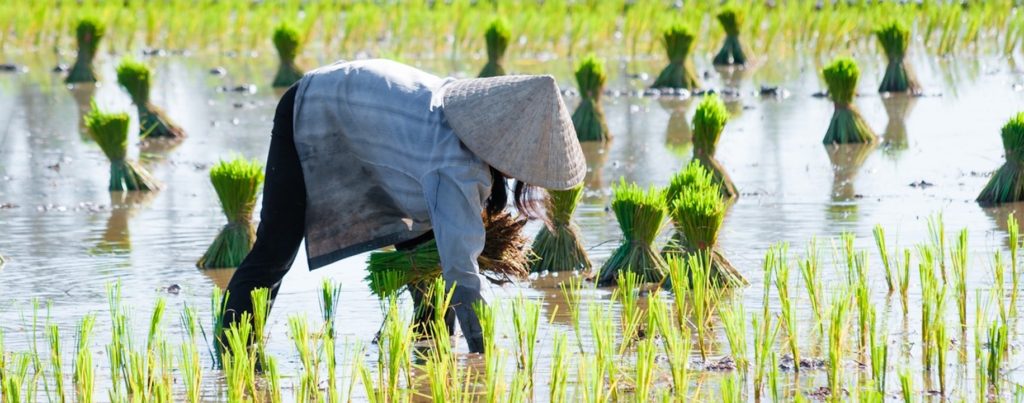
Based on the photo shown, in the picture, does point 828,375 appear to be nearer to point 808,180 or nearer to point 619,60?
point 808,180

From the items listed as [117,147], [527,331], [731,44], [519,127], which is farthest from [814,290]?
[731,44]

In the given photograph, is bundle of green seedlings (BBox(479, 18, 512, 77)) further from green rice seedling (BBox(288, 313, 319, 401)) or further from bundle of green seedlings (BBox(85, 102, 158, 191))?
green rice seedling (BBox(288, 313, 319, 401))

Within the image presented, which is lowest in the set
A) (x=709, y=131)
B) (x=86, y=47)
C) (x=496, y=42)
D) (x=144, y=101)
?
(x=709, y=131)

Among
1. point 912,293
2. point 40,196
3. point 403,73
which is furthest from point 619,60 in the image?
point 403,73

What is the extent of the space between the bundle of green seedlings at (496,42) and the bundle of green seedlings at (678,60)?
1.19m

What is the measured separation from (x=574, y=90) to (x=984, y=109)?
3243 mm

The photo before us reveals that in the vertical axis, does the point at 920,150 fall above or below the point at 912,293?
above

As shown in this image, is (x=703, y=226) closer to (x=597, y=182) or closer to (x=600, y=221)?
(x=600, y=221)

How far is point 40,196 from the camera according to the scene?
845cm

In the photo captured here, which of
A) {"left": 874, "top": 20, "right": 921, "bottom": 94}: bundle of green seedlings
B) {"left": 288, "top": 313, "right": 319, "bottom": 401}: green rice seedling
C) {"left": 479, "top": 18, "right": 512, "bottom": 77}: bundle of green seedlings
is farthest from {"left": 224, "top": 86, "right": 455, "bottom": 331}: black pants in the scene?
{"left": 479, "top": 18, "right": 512, "bottom": 77}: bundle of green seedlings

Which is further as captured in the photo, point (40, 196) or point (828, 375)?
point (40, 196)

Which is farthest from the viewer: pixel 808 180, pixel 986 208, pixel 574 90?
pixel 574 90

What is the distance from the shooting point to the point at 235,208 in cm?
645

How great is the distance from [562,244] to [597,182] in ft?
7.69
